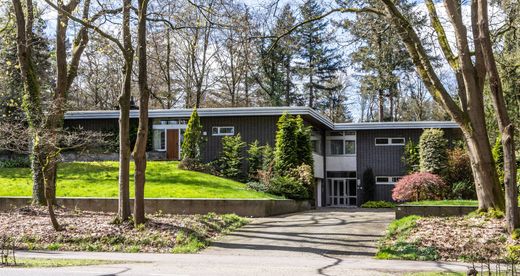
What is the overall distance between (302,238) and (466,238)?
424 cm

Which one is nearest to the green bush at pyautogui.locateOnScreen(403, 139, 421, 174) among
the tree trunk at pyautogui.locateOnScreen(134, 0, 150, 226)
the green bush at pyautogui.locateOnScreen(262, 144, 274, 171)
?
the green bush at pyautogui.locateOnScreen(262, 144, 274, 171)

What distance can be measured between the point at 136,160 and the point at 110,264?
15.7 feet

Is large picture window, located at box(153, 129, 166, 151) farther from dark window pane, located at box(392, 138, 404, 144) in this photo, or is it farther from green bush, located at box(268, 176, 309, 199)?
dark window pane, located at box(392, 138, 404, 144)

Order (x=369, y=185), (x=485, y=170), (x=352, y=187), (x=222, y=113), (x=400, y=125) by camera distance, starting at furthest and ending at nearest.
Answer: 1. (x=352, y=187)
2. (x=369, y=185)
3. (x=400, y=125)
4. (x=222, y=113)
5. (x=485, y=170)

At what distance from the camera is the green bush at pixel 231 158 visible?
2992cm

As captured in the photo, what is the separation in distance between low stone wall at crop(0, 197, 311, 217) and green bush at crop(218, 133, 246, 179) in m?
9.05

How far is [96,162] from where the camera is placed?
30656 mm

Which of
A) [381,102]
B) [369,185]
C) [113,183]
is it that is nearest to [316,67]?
[381,102]

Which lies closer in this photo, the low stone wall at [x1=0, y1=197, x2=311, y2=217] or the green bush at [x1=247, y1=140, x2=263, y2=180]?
the low stone wall at [x1=0, y1=197, x2=311, y2=217]

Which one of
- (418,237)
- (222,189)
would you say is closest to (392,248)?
(418,237)

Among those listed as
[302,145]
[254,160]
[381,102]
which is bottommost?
[254,160]

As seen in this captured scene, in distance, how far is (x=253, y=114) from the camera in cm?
3164

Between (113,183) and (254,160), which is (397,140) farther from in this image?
(113,183)

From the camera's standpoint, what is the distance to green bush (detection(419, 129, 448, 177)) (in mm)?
30938
